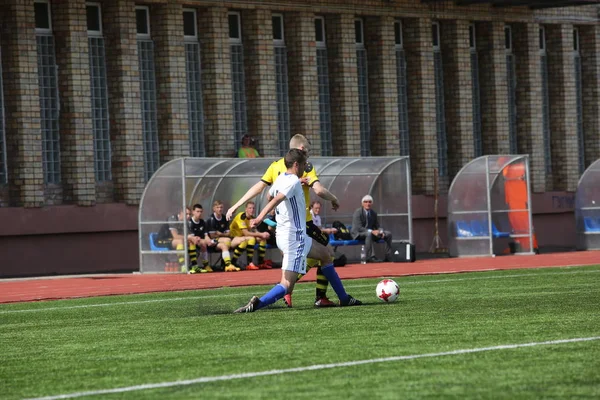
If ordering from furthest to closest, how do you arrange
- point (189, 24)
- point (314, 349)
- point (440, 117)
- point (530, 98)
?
1. point (530, 98)
2. point (440, 117)
3. point (189, 24)
4. point (314, 349)

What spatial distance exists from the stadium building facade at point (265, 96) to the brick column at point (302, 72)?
47 mm

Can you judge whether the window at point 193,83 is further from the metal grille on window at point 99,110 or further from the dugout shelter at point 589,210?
the dugout shelter at point 589,210

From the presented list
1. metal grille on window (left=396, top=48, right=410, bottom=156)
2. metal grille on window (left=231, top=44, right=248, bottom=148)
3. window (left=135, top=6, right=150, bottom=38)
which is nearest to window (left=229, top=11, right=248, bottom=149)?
metal grille on window (left=231, top=44, right=248, bottom=148)

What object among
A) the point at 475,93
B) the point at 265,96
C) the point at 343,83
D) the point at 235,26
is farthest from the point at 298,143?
the point at 475,93

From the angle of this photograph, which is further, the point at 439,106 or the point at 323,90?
the point at 439,106

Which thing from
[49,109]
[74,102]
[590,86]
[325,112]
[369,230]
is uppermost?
[590,86]

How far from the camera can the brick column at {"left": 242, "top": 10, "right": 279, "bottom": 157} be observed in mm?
37344

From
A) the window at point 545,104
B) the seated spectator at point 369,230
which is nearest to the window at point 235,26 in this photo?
the seated spectator at point 369,230

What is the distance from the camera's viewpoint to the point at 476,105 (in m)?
A: 43.7

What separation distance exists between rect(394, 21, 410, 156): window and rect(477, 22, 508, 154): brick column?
303cm

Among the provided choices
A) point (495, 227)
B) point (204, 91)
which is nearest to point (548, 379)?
point (495, 227)

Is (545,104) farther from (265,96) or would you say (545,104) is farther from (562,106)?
(265,96)

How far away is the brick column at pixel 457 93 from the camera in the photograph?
42.3 metres

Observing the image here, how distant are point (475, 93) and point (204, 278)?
18.9 m
